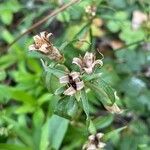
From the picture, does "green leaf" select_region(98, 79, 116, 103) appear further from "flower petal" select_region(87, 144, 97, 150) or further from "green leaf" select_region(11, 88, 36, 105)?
"green leaf" select_region(11, 88, 36, 105)

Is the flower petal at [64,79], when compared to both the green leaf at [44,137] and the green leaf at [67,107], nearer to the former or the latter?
the green leaf at [67,107]

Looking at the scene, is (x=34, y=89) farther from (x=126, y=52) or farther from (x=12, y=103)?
(x=126, y=52)

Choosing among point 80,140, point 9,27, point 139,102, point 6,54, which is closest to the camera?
point 80,140

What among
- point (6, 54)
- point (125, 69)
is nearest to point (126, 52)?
point (125, 69)

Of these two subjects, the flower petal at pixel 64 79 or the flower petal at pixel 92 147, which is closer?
the flower petal at pixel 64 79

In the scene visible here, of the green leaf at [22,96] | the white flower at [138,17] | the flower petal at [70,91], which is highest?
the flower petal at [70,91]

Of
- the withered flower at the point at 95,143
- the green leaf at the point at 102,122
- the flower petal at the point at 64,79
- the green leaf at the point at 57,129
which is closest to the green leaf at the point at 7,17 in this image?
the green leaf at the point at 57,129

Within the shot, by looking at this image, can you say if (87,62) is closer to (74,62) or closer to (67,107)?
(74,62)
